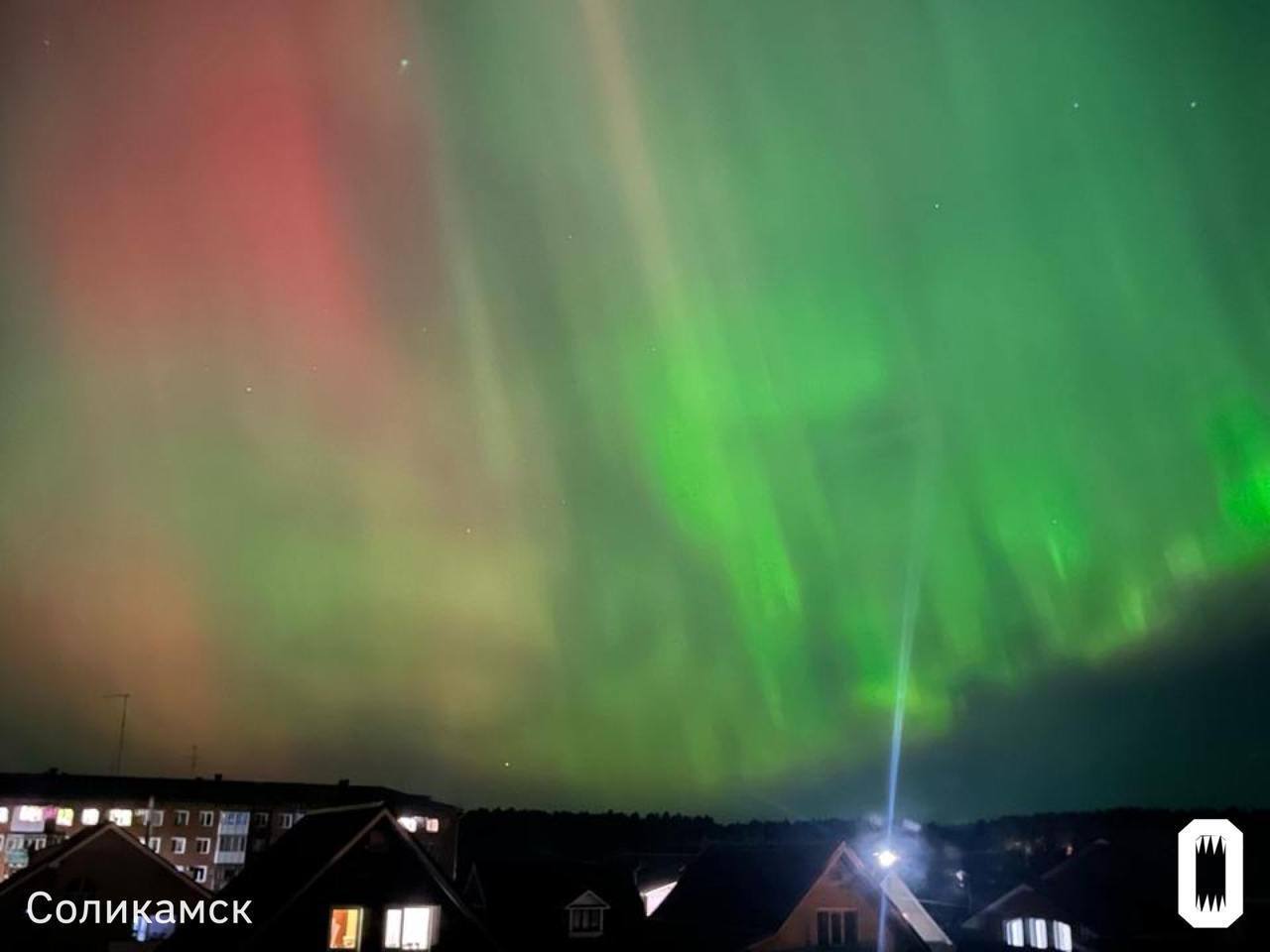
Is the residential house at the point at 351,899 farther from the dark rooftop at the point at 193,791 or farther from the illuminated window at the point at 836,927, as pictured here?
the dark rooftop at the point at 193,791

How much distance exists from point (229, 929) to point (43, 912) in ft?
41.5

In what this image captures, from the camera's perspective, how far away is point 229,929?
136 ft

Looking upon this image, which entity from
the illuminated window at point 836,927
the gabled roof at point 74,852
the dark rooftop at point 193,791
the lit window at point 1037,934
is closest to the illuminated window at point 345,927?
the gabled roof at point 74,852

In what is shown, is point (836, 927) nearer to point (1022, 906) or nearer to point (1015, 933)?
point (1015, 933)

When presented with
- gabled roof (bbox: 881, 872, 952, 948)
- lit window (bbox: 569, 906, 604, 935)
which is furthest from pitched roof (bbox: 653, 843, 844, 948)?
gabled roof (bbox: 881, 872, 952, 948)

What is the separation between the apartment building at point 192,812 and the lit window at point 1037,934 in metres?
69.8

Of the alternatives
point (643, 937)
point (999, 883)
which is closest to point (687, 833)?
point (999, 883)

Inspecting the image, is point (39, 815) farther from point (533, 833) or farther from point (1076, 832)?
point (1076, 832)

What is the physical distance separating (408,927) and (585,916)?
1837 cm

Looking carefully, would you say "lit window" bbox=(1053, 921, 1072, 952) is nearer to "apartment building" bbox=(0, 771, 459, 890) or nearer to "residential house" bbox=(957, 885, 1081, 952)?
"residential house" bbox=(957, 885, 1081, 952)

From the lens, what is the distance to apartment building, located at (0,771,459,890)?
359 feet

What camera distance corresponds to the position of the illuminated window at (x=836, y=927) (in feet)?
176

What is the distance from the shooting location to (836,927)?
54.1m

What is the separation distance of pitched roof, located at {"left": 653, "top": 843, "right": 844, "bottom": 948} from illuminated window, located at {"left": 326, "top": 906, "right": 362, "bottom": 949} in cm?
2092
